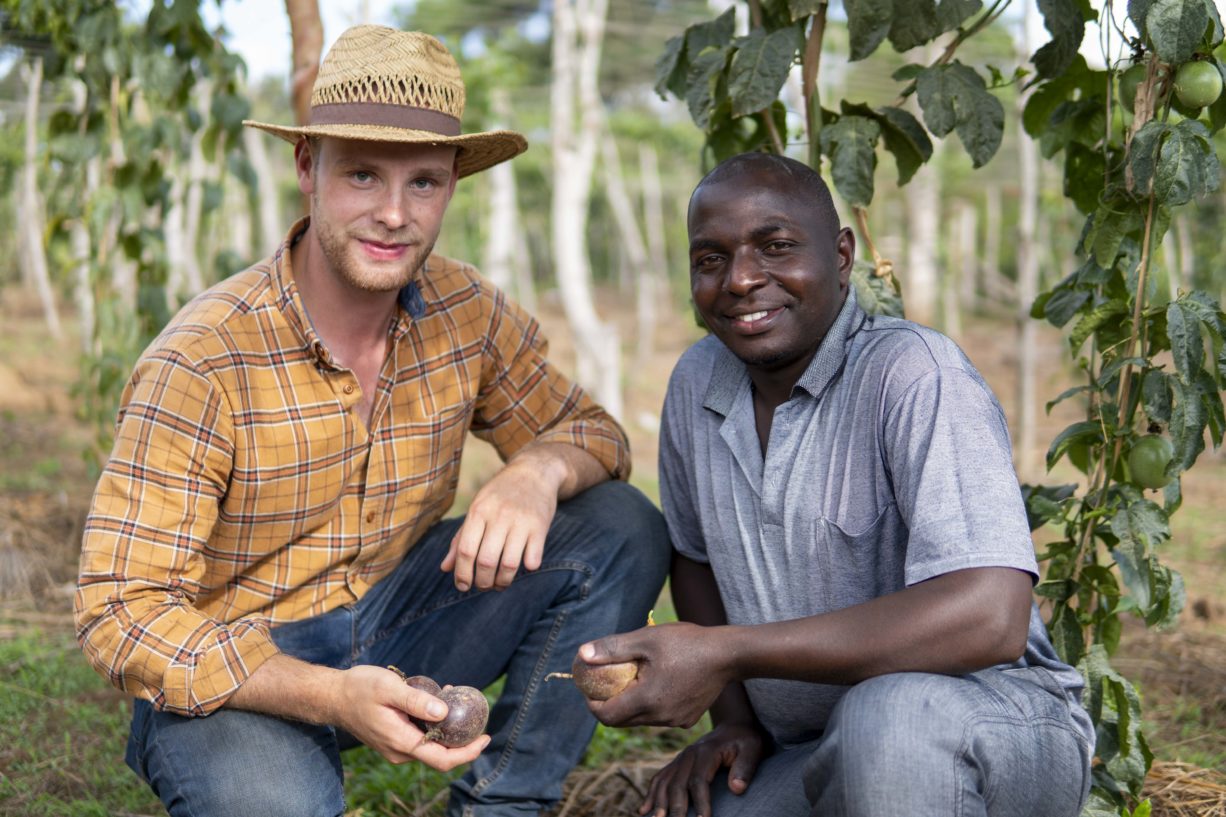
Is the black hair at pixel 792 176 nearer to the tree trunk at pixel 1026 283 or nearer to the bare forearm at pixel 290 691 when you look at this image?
the bare forearm at pixel 290 691

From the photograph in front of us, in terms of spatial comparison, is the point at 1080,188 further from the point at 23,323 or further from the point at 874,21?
the point at 23,323

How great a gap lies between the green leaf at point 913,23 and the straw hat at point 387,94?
0.88 metres

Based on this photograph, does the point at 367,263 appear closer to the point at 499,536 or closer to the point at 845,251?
the point at 499,536

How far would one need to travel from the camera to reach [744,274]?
2.20m

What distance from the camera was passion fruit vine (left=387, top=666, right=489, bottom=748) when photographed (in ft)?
6.86

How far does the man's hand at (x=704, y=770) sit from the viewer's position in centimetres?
235

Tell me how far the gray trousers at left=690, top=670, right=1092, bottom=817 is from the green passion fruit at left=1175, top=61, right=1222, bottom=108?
116 centimetres

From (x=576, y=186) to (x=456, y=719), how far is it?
6592 millimetres

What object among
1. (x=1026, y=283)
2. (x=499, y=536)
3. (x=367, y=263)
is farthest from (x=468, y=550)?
(x=1026, y=283)

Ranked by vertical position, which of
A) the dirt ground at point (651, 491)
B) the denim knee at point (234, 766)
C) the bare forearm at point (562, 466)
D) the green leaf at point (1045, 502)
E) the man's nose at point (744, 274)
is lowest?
the dirt ground at point (651, 491)

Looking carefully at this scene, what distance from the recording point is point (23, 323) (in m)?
17.8

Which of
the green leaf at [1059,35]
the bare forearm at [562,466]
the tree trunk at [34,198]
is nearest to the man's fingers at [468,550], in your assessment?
the bare forearm at [562,466]

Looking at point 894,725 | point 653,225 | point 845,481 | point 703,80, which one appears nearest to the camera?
point 894,725

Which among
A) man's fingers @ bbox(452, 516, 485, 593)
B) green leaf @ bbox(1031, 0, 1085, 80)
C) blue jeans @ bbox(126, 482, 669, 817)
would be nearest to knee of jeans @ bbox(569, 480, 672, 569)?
blue jeans @ bbox(126, 482, 669, 817)
